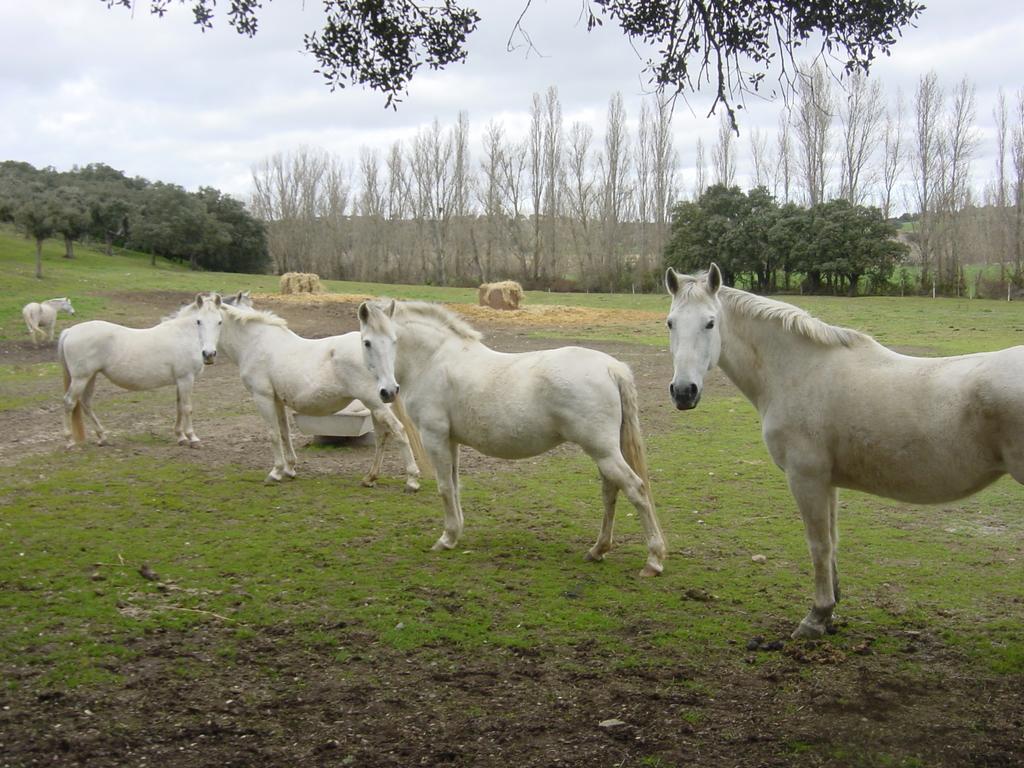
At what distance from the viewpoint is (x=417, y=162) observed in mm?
56094

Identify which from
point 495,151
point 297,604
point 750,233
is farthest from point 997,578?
point 495,151

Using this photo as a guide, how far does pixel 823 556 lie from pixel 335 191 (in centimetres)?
6224

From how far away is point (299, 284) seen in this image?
99.0 ft

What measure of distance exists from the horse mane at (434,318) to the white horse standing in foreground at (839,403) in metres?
2.41

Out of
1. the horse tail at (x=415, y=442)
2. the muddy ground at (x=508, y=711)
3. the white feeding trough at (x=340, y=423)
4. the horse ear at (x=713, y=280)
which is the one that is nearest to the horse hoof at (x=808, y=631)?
the muddy ground at (x=508, y=711)

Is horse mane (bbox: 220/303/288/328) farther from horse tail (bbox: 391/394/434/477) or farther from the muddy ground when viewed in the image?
the muddy ground

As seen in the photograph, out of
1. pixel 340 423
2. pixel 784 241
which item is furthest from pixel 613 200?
pixel 340 423

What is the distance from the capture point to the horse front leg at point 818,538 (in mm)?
4551

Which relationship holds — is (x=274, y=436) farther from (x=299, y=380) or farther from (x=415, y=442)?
(x=415, y=442)

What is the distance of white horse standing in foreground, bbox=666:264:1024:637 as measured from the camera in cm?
401

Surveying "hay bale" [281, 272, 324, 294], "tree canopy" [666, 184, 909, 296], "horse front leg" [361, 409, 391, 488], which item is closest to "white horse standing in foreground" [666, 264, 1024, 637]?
"horse front leg" [361, 409, 391, 488]

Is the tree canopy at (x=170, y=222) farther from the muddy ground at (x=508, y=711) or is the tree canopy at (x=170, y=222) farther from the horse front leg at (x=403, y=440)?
the muddy ground at (x=508, y=711)

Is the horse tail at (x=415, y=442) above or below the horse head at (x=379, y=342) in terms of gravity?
below

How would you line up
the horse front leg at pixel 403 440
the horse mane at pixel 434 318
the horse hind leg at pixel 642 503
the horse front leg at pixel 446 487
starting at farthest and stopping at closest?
the horse front leg at pixel 403 440 < the horse mane at pixel 434 318 < the horse front leg at pixel 446 487 < the horse hind leg at pixel 642 503
